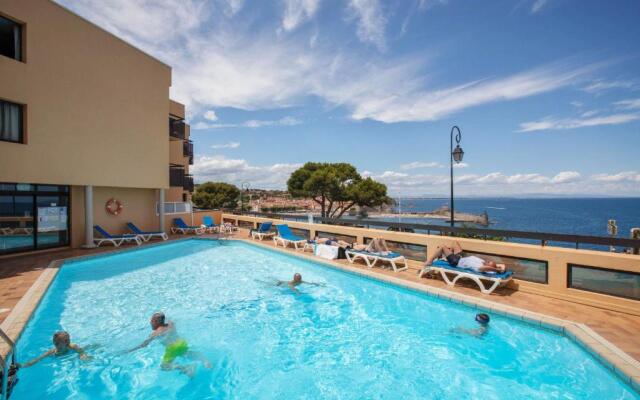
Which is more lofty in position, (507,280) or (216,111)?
(216,111)

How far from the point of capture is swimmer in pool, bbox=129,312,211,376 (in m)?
4.50

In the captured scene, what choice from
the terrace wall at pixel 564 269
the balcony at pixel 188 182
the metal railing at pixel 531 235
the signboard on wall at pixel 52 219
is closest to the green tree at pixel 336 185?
the balcony at pixel 188 182

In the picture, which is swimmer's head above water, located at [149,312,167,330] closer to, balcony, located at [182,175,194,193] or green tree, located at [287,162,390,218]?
balcony, located at [182,175,194,193]

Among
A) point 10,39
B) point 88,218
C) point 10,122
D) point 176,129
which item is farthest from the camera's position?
point 176,129

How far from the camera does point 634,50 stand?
11016 mm

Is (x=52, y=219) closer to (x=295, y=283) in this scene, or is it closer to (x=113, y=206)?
(x=113, y=206)

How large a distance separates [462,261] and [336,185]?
977 inches

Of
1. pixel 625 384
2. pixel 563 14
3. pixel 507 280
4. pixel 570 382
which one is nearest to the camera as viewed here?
pixel 625 384

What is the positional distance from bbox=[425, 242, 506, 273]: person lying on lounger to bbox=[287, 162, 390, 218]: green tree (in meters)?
23.8

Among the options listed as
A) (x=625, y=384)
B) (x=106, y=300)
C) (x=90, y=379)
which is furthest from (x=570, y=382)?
(x=106, y=300)

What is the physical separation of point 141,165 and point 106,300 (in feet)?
29.4

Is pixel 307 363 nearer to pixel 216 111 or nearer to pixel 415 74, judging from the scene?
pixel 415 74

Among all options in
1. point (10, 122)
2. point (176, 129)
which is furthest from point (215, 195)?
point (10, 122)

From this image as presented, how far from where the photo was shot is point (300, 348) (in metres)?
5.11
